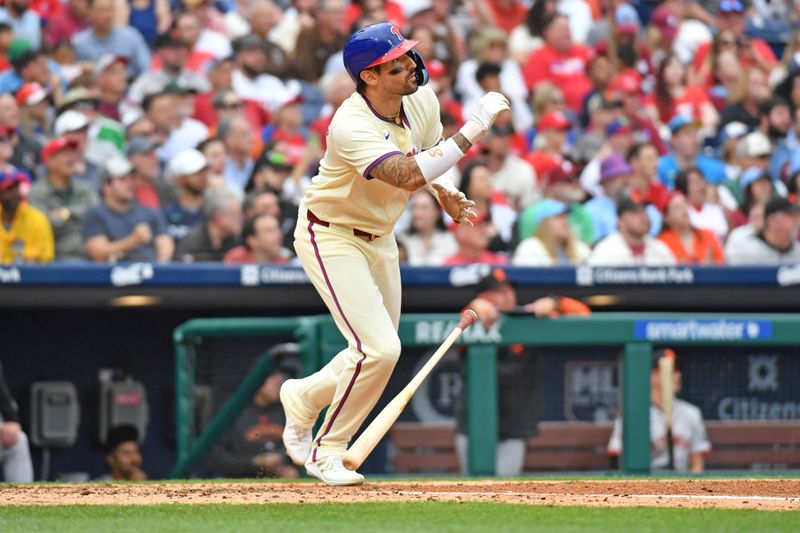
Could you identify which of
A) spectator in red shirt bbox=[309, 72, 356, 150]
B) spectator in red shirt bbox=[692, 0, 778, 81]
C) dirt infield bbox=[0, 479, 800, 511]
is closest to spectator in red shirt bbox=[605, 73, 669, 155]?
spectator in red shirt bbox=[692, 0, 778, 81]

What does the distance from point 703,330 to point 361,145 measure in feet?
10.1

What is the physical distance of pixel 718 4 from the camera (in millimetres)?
15141

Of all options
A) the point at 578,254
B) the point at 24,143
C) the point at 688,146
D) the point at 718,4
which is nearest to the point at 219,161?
the point at 24,143

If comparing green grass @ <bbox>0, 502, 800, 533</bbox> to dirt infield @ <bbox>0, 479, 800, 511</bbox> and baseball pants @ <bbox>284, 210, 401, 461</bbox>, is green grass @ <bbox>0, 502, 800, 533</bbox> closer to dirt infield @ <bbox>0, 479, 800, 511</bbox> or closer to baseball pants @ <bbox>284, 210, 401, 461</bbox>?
dirt infield @ <bbox>0, 479, 800, 511</bbox>

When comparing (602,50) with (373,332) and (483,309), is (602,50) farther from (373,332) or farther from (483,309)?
(373,332)

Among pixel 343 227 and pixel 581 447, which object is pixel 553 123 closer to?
pixel 581 447

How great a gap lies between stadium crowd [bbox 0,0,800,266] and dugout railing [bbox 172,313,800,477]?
50.7 inches

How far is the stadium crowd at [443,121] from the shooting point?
380 inches

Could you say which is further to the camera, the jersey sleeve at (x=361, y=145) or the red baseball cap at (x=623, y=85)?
the red baseball cap at (x=623, y=85)

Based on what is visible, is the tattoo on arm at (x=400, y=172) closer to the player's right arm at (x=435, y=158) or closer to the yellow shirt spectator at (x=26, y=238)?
the player's right arm at (x=435, y=158)

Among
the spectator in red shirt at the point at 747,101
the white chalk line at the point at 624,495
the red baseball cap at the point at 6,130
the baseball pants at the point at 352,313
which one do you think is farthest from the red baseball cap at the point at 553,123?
the white chalk line at the point at 624,495

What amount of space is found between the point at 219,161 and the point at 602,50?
451 cm

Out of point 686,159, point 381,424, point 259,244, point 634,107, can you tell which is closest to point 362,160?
point 381,424

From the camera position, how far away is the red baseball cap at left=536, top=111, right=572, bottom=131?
474 inches
